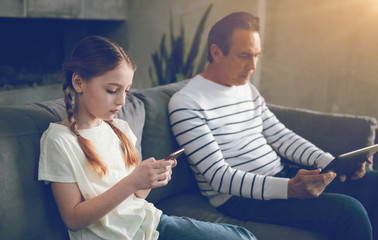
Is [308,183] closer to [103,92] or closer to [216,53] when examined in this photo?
[216,53]

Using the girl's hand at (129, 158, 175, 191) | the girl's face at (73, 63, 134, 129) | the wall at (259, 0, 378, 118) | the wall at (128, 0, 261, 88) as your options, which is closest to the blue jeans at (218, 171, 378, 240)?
the girl's hand at (129, 158, 175, 191)

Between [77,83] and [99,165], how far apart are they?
224 mm

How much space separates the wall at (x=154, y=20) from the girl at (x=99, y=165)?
2.46m

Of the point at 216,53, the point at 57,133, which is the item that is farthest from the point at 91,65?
the point at 216,53

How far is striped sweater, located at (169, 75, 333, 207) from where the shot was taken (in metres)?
1.47

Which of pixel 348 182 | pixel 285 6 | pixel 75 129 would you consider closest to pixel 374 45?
pixel 285 6

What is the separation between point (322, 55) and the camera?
318cm

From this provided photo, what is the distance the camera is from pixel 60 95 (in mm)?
3688

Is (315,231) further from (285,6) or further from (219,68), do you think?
(285,6)

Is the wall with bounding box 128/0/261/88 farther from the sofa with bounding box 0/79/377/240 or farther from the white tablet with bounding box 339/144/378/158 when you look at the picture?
the white tablet with bounding box 339/144/378/158

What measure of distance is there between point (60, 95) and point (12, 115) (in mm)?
2614

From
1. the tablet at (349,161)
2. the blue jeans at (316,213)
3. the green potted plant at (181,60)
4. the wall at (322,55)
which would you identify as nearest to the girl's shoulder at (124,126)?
the blue jeans at (316,213)

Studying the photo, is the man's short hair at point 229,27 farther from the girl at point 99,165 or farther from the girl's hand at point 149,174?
the girl's hand at point 149,174

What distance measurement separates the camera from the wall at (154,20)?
11.6 ft
